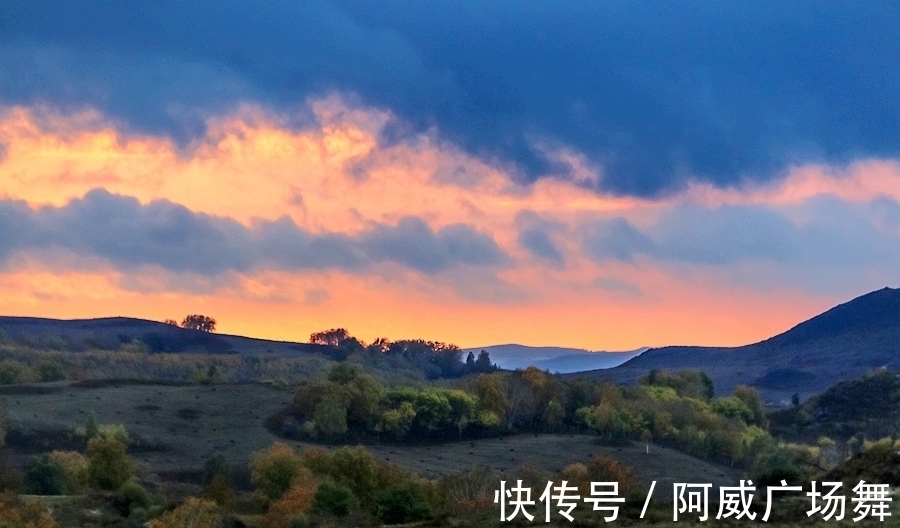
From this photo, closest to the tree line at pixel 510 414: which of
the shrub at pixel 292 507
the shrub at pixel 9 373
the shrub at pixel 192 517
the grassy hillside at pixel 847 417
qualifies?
the grassy hillside at pixel 847 417

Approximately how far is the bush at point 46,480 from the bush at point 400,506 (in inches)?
1807

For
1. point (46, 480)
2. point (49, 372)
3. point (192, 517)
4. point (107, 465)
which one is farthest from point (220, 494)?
point (49, 372)

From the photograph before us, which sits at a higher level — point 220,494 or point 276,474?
point 276,474

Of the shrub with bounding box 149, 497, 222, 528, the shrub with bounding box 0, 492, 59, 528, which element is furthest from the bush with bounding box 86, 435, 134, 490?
the shrub with bounding box 149, 497, 222, 528

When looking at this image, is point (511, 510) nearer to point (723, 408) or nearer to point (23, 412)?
point (23, 412)

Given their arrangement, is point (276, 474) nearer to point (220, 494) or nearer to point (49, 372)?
point (220, 494)

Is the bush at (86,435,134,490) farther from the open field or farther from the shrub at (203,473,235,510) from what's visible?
the open field

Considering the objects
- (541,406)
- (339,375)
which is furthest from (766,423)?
(339,375)

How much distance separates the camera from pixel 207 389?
176125 mm

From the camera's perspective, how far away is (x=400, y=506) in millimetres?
43000

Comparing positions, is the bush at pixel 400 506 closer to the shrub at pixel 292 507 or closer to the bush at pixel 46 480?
the shrub at pixel 292 507

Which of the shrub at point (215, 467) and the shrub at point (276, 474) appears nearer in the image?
the shrub at point (276, 474)

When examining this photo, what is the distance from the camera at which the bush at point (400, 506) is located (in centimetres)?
4170

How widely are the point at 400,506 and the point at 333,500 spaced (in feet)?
47.5
